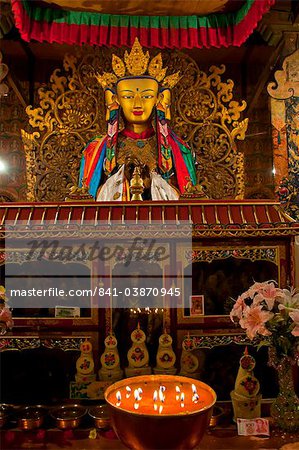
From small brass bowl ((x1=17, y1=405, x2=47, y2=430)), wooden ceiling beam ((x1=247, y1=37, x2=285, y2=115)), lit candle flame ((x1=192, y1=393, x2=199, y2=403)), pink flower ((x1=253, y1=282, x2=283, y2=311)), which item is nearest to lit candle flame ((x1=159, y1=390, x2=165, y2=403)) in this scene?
lit candle flame ((x1=192, y1=393, x2=199, y2=403))

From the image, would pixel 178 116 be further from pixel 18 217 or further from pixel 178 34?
pixel 18 217

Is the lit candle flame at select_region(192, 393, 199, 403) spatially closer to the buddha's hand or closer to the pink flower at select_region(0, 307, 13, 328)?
the pink flower at select_region(0, 307, 13, 328)

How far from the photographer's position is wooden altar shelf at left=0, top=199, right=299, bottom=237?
6.41 feet

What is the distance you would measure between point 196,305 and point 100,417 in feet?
2.12

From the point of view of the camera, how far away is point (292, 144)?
3369 mm

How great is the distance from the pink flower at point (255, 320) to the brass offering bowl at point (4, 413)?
3.51 ft

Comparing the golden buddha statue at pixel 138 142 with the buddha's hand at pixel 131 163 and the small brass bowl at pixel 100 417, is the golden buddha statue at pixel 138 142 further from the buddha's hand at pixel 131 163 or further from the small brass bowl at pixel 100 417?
the small brass bowl at pixel 100 417

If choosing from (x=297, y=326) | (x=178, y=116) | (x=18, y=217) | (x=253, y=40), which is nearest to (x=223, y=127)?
(x=178, y=116)

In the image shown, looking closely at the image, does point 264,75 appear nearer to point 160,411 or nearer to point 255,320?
point 255,320

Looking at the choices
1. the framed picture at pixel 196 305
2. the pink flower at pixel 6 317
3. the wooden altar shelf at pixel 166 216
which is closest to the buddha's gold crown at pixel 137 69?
the wooden altar shelf at pixel 166 216

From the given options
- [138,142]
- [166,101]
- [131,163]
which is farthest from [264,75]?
[131,163]

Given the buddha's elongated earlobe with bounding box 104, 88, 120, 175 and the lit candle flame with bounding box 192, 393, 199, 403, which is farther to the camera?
the buddha's elongated earlobe with bounding box 104, 88, 120, 175

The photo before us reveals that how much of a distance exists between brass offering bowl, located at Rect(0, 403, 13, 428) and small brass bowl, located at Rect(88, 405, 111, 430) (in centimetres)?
35

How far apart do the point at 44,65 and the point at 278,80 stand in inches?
78.3
